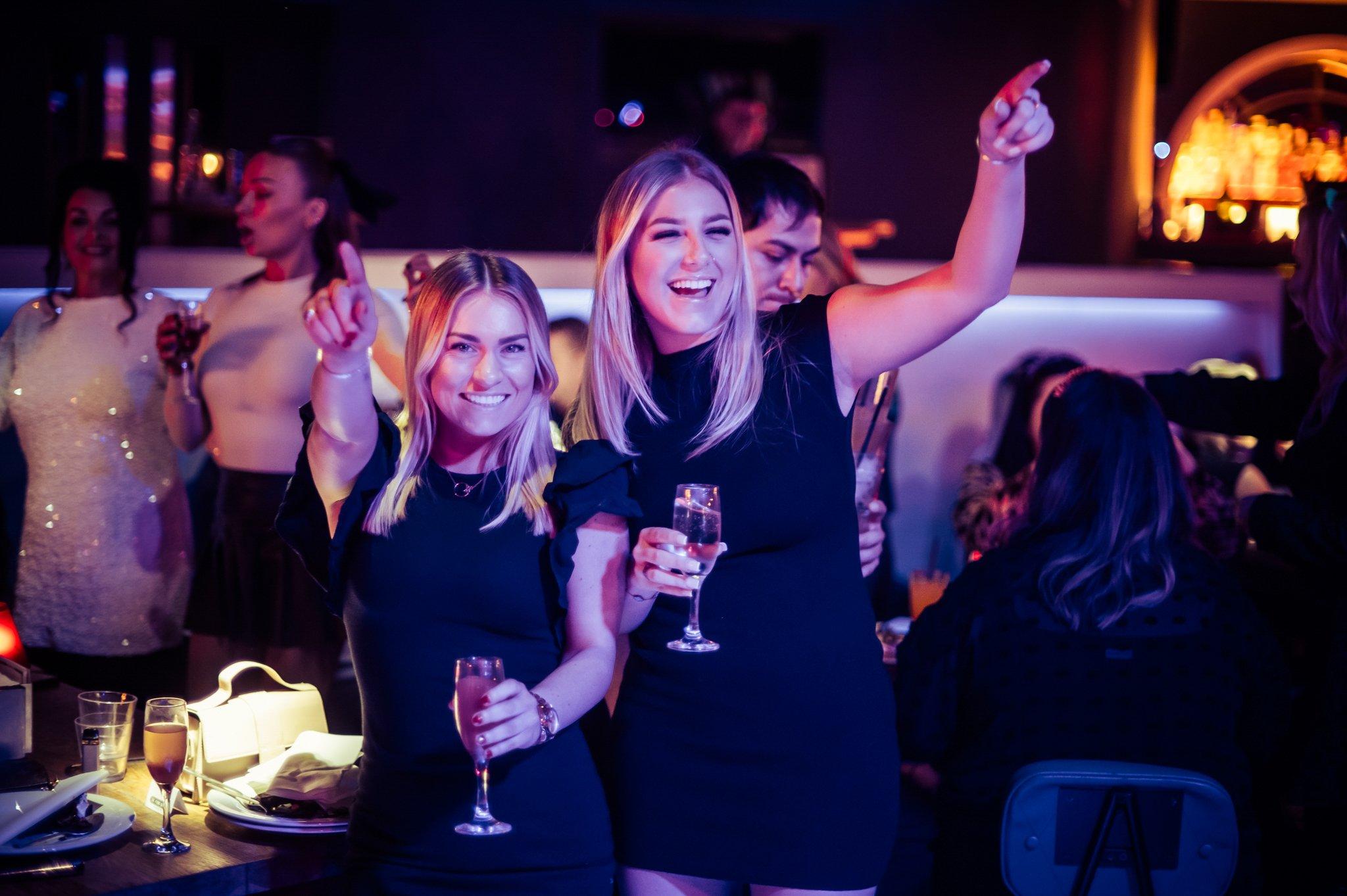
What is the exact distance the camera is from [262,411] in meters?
3.07

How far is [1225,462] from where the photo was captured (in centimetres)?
461

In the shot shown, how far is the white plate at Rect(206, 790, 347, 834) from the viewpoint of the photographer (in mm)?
1822

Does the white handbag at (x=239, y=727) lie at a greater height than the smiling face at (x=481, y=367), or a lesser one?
lesser

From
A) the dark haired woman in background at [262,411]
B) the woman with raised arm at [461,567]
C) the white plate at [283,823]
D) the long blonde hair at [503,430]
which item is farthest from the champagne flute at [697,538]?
the dark haired woman in background at [262,411]

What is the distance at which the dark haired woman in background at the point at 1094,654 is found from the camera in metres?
2.30

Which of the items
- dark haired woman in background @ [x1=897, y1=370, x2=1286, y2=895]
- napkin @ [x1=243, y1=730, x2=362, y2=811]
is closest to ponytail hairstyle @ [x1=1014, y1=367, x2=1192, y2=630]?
dark haired woman in background @ [x1=897, y1=370, x2=1286, y2=895]

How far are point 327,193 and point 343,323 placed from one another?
67.0 inches

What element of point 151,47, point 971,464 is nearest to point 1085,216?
point 971,464

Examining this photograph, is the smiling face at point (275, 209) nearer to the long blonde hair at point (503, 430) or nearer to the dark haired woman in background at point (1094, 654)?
the long blonde hair at point (503, 430)

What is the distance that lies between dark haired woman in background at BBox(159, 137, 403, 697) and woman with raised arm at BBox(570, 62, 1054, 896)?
134 centimetres

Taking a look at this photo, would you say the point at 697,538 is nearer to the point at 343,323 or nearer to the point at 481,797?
the point at 481,797

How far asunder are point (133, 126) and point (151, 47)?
0.85ft

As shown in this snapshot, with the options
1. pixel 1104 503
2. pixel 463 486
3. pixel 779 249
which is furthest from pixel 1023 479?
pixel 463 486

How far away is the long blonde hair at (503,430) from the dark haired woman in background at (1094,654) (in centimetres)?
95
